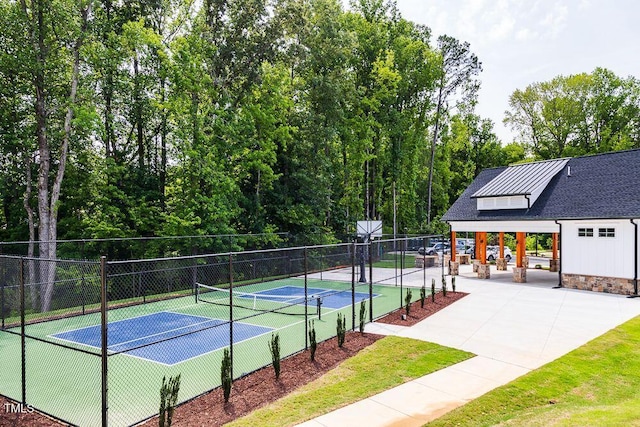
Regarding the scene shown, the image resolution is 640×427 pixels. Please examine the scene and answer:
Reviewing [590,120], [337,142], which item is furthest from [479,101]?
[337,142]

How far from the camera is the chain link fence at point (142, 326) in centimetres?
725

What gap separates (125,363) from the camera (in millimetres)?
9766

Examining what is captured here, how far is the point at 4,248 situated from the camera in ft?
65.3

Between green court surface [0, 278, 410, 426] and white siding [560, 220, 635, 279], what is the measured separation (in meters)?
9.84

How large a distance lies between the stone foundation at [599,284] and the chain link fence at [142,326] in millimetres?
6845

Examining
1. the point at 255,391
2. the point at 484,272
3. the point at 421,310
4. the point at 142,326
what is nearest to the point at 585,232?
the point at 484,272

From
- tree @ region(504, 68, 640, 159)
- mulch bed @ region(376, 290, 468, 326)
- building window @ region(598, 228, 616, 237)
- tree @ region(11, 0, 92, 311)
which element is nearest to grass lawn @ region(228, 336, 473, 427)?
mulch bed @ region(376, 290, 468, 326)

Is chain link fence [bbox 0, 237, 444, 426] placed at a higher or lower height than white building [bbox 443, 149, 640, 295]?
lower

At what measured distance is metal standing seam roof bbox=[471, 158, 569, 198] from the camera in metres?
22.0

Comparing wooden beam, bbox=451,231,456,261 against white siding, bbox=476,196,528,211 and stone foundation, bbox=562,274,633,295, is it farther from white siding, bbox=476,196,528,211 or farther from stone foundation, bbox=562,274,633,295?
stone foundation, bbox=562,274,633,295

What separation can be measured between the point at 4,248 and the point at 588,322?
2475 centimetres

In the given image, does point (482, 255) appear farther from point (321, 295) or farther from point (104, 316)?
point (104, 316)

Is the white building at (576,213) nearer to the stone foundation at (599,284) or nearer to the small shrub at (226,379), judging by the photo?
the stone foundation at (599,284)

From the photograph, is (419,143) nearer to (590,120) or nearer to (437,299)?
(590,120)
